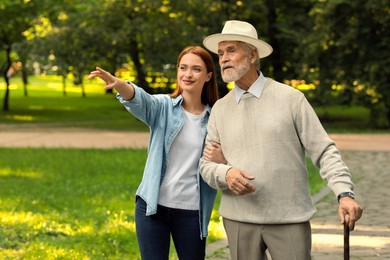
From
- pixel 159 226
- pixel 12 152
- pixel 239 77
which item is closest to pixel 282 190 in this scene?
pixel 239 77

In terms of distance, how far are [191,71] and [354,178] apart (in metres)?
9.77

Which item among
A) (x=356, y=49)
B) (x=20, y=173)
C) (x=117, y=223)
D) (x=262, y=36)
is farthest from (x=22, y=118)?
(x=117, y=223)

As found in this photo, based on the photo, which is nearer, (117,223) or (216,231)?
(216,231)

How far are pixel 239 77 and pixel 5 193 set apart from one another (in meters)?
8.68

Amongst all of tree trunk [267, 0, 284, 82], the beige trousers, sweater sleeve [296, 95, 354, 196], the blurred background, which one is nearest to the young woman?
the beige trousers

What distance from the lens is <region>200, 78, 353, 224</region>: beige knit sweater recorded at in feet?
12.7

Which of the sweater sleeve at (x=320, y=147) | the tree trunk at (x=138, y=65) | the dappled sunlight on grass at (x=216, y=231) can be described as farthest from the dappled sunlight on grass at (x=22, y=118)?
the sweater sleeve at (x=320, y=147)

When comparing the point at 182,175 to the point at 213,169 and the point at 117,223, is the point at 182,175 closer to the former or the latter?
the point at 213,169

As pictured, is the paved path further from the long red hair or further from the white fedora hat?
the white fedora hat

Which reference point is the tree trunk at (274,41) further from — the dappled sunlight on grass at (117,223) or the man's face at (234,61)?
the man's face at (234,61)

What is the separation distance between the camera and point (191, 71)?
4.51 meters

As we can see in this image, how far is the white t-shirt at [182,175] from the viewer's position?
4.48 meters

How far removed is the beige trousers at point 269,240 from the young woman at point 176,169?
1.60 ft

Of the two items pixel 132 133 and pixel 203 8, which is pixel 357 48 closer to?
pixel 203 8
